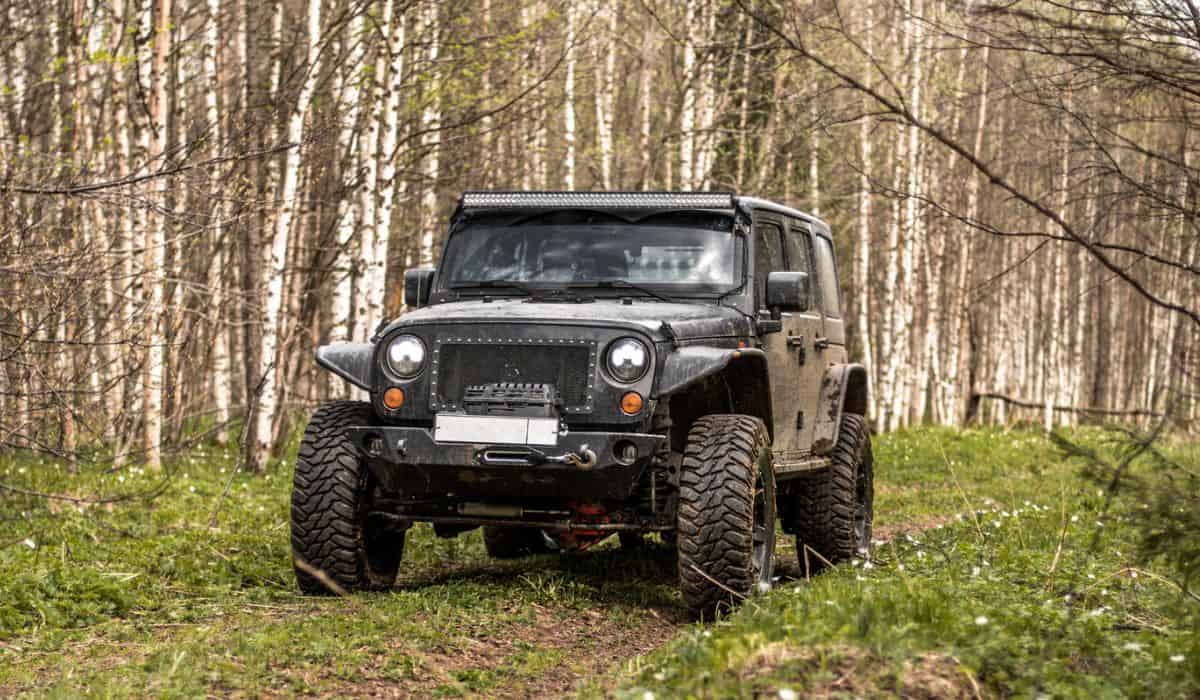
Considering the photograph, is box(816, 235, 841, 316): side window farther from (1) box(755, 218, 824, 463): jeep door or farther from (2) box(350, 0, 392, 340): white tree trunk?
(2) box(350, 0, 392, 340): white tree trunk

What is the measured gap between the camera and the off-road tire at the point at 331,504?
23.2ft

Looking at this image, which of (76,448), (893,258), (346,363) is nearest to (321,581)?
(346,363)

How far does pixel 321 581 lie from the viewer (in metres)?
7.26

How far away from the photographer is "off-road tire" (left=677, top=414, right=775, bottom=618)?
6.57 m

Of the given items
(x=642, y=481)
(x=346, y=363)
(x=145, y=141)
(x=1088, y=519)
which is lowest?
(x=1088, y=519)

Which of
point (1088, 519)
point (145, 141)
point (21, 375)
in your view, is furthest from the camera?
point (145, 141)

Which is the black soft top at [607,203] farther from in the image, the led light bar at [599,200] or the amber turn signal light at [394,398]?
the amber turn signal light at [394,398]

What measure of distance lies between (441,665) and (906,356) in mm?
25433

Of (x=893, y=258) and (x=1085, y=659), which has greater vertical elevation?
(x=893, y=258)

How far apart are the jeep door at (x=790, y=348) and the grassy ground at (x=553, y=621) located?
92 cm

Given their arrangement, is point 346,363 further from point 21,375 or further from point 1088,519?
point 1088,519

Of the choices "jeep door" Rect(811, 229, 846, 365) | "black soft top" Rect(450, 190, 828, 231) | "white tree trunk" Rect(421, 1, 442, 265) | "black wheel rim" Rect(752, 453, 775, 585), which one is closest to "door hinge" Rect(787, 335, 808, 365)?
"jeep door" Rect(811, 229, 846, 365)

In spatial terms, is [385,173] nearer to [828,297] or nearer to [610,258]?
[828,297]

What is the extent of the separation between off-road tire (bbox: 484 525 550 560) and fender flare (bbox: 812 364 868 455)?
2.08m
